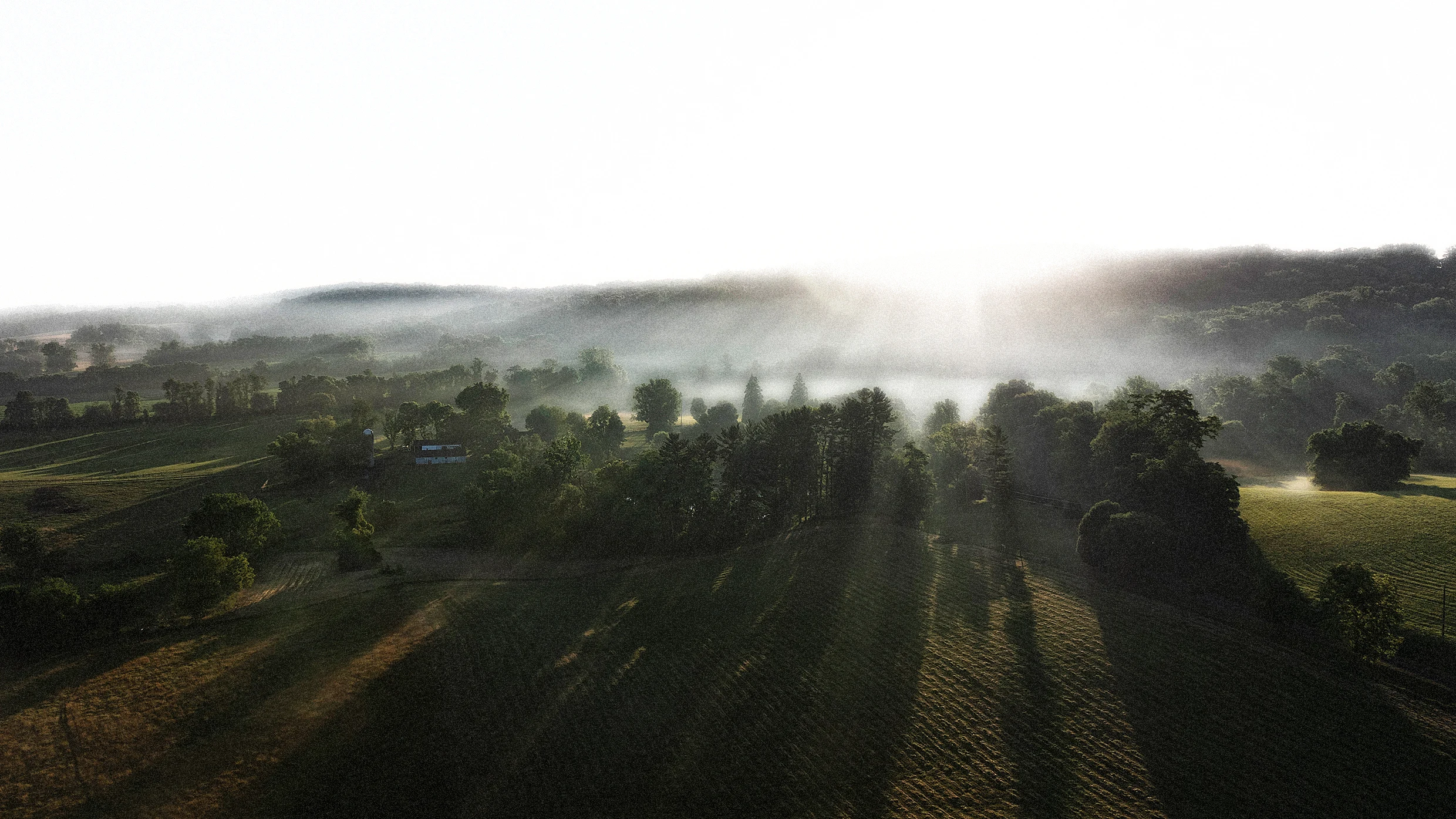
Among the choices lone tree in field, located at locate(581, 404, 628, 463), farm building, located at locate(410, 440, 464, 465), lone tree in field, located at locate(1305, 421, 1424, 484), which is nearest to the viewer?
lone tree in field, located at locate(1305, 421, 1424, 484)

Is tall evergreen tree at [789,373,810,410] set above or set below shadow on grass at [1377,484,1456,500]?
above

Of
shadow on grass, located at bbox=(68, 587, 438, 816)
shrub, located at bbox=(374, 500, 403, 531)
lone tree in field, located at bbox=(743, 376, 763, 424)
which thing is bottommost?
shadow on grass, located at bbox=(68, 587, 438, 816)

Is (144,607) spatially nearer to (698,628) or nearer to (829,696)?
(698,628)

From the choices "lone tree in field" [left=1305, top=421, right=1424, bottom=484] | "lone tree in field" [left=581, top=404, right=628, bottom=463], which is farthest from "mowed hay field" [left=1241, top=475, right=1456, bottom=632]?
"lone tree in field" [left=581, top=404, right=628, bottom=463]

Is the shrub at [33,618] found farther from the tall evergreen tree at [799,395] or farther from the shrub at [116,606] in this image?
the tall evergreen tree at [799,395]

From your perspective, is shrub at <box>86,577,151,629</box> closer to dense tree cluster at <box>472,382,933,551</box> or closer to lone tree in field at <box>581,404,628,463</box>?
dense tree cluster at <box>472,382,933,551</box>

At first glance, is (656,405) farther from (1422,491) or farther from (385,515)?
(1422,491)

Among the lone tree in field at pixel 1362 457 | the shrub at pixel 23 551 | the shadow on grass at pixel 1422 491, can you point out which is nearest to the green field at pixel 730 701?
the shrub at pixel 23 551
